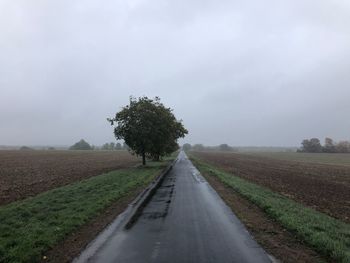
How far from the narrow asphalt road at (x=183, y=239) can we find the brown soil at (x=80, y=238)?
0.52 m

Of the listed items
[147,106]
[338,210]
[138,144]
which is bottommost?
[338,210]

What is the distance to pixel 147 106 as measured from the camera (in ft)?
130

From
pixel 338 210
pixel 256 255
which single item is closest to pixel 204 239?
pixel 256 255

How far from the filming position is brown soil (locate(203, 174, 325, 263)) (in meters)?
7.82

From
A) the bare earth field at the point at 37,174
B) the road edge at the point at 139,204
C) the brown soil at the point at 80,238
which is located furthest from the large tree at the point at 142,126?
→ the brown soil at the point at 80,238

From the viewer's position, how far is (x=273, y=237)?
9508mm

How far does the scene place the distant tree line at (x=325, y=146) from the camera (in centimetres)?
15425

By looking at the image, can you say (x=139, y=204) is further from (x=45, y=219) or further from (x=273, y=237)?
(x=273, y=237)

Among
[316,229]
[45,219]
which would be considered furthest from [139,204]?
[316,229]

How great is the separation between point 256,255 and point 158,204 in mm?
7435

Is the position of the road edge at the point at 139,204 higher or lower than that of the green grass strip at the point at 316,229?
higher

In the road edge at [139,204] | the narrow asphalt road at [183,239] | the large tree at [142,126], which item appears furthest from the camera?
the large tree at [142,126]

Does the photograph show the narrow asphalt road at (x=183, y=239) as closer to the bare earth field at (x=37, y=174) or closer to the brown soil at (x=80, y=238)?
the brown soil at (x=80, y=238)

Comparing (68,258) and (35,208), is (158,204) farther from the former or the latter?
(68,258)
